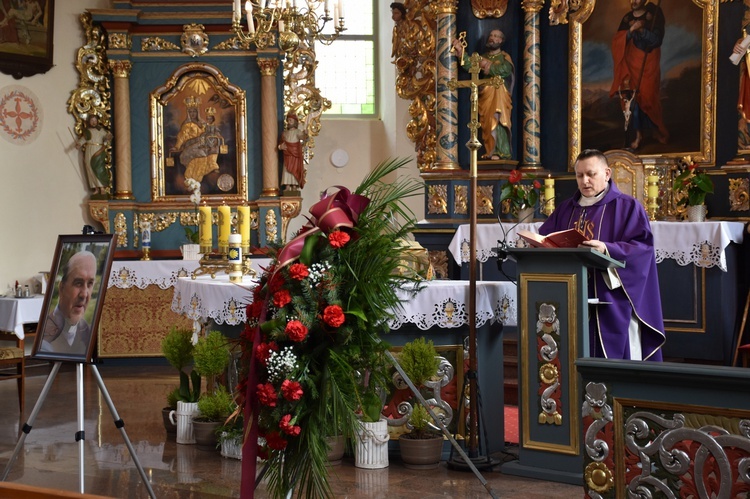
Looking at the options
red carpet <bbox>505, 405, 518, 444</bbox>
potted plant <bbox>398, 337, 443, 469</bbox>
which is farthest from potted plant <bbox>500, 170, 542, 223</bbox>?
potted plant <bbox>398, 337, 443, 469</bbox>

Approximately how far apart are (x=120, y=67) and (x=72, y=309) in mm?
8091

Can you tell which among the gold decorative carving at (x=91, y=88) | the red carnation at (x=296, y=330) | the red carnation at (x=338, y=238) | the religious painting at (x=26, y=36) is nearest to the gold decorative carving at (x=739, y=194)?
the red carnation at (x=338, y=238)

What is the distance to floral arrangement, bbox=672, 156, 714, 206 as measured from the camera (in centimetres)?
945

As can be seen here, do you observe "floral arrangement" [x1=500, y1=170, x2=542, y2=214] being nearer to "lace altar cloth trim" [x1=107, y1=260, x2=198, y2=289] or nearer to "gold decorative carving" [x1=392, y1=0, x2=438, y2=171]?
"gold decorative carving" [x1=392, y1=0, x2=438, y2=171]

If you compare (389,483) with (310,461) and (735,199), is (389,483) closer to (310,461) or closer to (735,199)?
(310,461)

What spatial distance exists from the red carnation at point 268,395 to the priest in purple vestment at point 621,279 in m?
2.40

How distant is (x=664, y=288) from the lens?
9.19 meters

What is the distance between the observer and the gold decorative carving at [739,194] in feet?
31.1

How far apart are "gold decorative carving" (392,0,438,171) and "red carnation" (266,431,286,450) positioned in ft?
23.4

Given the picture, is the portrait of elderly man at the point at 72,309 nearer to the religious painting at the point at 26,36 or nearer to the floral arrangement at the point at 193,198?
the floral arrangement at the point at 193,198

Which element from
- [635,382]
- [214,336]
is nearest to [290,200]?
[214,336]

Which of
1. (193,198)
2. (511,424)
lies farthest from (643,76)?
(193,198)

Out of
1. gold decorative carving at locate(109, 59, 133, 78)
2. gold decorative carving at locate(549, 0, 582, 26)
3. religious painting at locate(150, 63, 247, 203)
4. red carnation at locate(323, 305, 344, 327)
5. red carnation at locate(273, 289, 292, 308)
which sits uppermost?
gold decorative carving at locate(549, 0, 582, 26)

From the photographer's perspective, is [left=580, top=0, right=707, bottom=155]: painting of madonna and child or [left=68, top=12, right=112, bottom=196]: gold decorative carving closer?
[left=580, top=0, right=707, bottom=155]: painting of madonna and child
